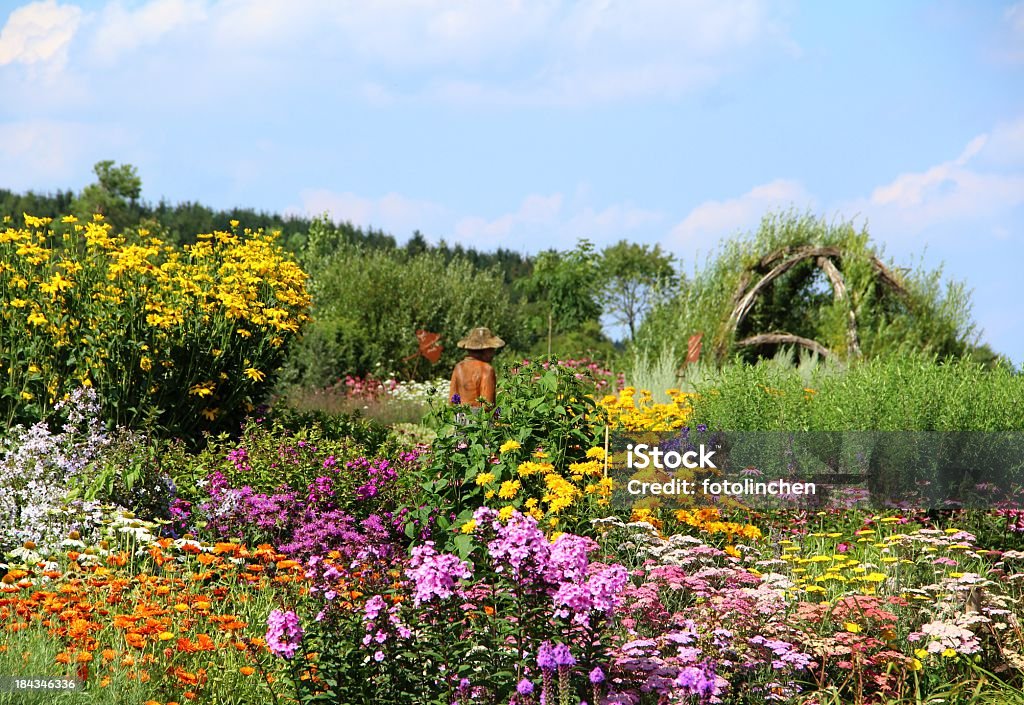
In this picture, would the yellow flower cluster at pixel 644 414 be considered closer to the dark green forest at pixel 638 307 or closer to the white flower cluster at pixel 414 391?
the dark green forest at pixel 638 307

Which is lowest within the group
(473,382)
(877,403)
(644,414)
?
(644,414)

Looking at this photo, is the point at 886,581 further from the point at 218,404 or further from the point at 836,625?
the point at 218,404

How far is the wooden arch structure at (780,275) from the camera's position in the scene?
15609 millimetres

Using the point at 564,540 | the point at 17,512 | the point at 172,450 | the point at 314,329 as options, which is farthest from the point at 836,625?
the point at 314,329

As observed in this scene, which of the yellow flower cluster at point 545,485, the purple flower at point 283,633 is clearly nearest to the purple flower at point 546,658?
the purple flower at point 283,633

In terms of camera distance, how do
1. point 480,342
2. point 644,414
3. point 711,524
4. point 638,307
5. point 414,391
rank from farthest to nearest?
1. point 638,307
2. point 414,391
3. point 480,342
4. point 644,414
5. point 711,524

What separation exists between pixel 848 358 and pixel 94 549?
11.8 m

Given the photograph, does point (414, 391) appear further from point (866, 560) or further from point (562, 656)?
point (562, 656)

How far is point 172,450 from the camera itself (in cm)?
880

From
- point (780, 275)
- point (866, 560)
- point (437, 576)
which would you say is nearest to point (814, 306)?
point (780, 275)

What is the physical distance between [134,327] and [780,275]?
11.5 metres

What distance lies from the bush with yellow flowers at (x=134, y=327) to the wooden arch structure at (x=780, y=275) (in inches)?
338

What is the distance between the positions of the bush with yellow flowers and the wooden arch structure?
8597 millimetres

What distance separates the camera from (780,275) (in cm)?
1719
